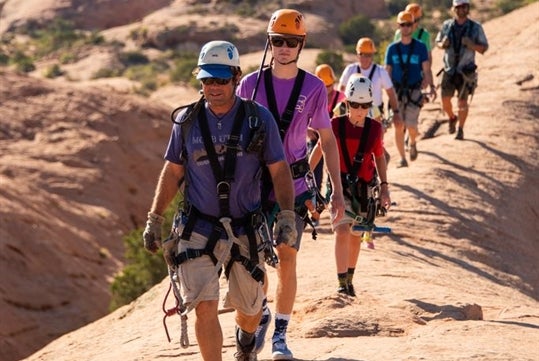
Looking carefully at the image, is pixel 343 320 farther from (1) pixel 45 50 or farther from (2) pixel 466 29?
(1) pixel 45 50

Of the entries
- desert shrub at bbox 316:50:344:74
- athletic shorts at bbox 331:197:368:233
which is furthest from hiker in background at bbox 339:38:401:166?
desert shrub at bbox 316:50:344:74

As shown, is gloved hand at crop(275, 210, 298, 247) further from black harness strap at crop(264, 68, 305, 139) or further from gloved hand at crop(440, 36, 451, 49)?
gloved hand at crop(440, 36, 451, 49)

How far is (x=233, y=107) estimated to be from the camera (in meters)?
6.75

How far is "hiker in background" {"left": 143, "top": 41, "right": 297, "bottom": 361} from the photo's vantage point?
6656 millimetres

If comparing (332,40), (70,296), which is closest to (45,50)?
(332,40)

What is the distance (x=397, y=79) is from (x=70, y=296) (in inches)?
328

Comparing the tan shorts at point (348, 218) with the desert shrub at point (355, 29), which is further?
the desert shrub at point (355, 29)

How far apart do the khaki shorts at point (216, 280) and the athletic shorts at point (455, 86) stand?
10336 mm

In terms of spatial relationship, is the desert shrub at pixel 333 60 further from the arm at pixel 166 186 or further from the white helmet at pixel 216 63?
the white helmet at pixel 216 63

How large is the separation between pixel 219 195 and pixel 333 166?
1256 mm

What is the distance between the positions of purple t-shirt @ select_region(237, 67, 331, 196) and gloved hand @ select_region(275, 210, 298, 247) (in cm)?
99

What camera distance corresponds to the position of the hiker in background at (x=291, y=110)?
7648 millimetres

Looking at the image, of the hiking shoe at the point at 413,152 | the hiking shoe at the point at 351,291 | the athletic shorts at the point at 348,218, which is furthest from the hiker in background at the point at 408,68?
the hiking shoe at the point at 351,291

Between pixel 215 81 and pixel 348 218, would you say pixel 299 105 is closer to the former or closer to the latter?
pixel 215 81
